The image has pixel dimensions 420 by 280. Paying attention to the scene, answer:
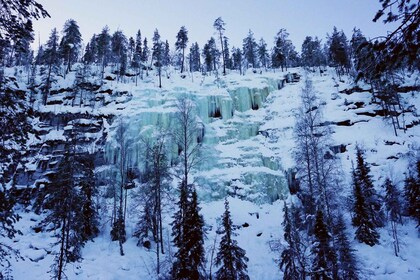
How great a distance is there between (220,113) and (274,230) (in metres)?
19.9

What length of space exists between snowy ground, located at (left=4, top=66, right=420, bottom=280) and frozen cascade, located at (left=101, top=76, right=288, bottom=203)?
0.18 metres

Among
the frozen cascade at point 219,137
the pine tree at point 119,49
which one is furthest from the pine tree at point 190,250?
the pine tree at point 119,49

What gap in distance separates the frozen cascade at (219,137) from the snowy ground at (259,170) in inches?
7.2

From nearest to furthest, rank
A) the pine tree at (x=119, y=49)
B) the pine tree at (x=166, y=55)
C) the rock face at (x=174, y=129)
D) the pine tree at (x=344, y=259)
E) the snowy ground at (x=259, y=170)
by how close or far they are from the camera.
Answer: the pine tree at (x=344, y=259), the snowy ground at (x=259, y=170), the rock face at (x=174, y=129), the pine tree at (x=119, y=49), the pine tree at (x=166, y=55)

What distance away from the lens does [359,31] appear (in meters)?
67.2

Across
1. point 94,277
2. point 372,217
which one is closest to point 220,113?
point 372,217

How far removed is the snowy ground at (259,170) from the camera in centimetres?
2005

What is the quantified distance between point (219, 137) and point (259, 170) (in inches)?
293

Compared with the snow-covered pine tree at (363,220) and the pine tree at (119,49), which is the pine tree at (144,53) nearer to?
the pine tree at (119,49)

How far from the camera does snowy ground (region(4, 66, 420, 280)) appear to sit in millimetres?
20047

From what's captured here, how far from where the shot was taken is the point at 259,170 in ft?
104

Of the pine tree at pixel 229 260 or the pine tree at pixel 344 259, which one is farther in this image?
the pine tree at pixel 229 260

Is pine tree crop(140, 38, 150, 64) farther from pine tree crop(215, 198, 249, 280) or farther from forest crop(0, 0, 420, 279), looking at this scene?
pine tree crop(215, 198, 249, 280)

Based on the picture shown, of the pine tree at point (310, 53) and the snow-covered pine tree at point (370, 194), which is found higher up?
the pine tree at point (310, 53)
